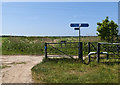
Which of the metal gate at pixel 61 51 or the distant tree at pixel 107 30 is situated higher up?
the distant tree at pixel 107 30

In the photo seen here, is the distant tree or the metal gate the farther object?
the distant tree

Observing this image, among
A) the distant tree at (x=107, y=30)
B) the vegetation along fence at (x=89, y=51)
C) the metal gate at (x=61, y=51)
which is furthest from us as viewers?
the distant tree at (x=107, y=30)

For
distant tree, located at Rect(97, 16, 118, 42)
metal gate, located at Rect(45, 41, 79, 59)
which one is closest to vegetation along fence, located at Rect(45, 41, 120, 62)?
metal gate, located at Rect(45, 41, 79, 59)

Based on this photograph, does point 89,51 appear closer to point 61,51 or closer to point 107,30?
point 61,51

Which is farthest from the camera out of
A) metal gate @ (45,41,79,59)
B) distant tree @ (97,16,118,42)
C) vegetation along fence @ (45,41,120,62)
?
distant tree @ (97,16,118,42)

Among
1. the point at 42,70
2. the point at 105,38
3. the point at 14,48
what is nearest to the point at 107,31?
the point at 105,38

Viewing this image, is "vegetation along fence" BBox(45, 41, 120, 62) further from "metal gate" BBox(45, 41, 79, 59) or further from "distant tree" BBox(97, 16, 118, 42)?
"distant tree" BBox(97, 16, 118, 42)

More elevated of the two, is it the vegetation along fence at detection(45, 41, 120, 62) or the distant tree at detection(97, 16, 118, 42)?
the distant tree at detection(97, 16, 118, 42)

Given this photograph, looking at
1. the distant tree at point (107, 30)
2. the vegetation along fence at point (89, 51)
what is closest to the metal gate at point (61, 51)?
the vegetation along fence at point (89, 51)

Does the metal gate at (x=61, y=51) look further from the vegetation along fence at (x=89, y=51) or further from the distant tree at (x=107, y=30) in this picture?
the distant tree at (x=107, y=30)

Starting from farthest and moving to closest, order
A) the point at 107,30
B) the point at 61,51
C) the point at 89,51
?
the point at 107,30, the point at 61,51, the point at 89,51

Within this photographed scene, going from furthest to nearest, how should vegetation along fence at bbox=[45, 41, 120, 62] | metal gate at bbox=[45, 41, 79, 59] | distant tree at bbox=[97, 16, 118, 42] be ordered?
distant tree at bbox=[97, 16, 118, 42] < metal gate at bbox=[45, 41, 79, 59] < vegetation along fence at bbox=[45, 41, 120, 62]

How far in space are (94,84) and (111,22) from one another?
41.0 meters

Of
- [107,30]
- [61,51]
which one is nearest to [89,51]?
[61,51]
